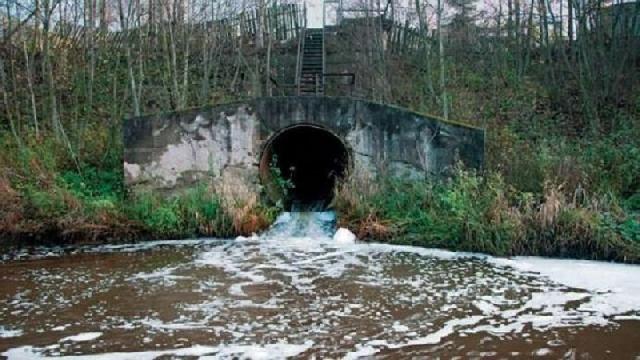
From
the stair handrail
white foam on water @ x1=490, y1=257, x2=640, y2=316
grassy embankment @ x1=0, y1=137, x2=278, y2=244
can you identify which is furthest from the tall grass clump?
the stair handrail

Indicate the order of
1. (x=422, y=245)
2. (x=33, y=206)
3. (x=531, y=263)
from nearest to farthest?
(x=531, y=263), (x=422, y=245), (x=33, y=206)

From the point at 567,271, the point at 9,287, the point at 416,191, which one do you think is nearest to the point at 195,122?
the point at 416,191

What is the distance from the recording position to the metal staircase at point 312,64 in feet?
57.4

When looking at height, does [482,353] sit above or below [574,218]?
below

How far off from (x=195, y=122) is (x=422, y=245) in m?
4.83

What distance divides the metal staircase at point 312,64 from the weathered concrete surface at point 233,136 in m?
4.75

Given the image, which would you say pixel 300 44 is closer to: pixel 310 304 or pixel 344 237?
pixel 344 237

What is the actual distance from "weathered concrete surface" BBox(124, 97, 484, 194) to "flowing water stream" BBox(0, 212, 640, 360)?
229 centimetres

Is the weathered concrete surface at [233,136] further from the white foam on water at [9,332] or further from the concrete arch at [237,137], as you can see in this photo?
the white foam on water at [9,332]

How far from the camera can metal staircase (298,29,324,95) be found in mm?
17500

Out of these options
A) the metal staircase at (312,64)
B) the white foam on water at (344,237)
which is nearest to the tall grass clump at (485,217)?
the white foam on water at (344,237)

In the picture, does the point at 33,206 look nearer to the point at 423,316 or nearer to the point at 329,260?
the point at 329,260

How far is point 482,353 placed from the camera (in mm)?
4984

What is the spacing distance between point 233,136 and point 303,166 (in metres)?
4.91
